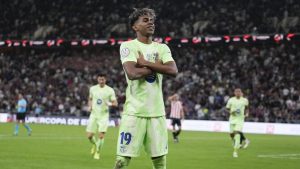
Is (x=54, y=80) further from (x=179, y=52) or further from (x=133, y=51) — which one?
(x=133, y=51)

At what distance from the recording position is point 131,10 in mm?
52688

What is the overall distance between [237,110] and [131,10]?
30162 millimetres

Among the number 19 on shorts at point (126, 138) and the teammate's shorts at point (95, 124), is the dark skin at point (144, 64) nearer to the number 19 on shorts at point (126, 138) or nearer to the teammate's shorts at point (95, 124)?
the number 19 on shorts at point (126, 138)

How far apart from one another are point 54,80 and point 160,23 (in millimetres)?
10828

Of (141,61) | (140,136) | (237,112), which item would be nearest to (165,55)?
(141,61)

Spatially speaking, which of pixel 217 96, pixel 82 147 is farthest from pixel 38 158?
pixel 217 96

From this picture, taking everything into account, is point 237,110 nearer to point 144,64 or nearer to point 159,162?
point 159,162

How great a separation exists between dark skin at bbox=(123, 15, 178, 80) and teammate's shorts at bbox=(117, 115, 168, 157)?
0.59 metres

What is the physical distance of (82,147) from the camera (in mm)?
23500

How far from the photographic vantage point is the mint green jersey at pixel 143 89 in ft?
25.9

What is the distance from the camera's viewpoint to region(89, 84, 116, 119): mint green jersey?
64.3 ft

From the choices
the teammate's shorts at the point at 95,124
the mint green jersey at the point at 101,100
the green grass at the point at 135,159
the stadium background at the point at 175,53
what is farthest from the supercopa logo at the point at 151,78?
the stadium background at the point at 175,53

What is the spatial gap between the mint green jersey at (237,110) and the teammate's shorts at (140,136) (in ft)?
52.2

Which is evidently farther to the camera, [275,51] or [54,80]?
[54,80]
